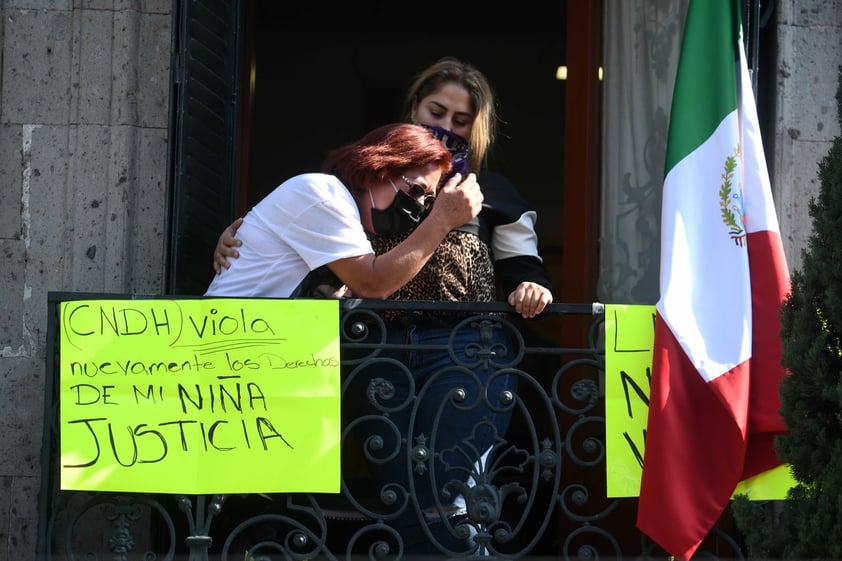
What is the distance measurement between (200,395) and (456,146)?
134 centimetres

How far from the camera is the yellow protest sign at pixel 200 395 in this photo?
4.75 m

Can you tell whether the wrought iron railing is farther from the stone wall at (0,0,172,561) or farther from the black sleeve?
the stone wall at (0,0,172,561)

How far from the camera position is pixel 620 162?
600cm

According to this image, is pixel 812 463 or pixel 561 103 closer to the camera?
pixel 812 463

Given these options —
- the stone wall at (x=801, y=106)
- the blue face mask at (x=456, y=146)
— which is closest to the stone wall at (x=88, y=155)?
the stone wall at (x=801, y=106)

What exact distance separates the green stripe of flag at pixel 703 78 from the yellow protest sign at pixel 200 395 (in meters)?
1.43

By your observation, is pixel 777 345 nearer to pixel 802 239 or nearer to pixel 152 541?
pixel 802 239

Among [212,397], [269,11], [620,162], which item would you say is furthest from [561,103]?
[212,397]

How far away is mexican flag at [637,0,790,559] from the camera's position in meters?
4.74

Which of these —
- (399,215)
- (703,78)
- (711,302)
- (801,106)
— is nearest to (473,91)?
(399,215)

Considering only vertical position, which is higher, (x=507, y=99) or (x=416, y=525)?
(x=507, y=99)

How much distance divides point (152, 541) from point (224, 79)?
1.79m

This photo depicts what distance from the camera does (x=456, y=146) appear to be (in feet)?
17.6

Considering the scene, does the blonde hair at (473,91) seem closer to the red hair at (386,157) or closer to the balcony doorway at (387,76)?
the red hair at (386,157)
